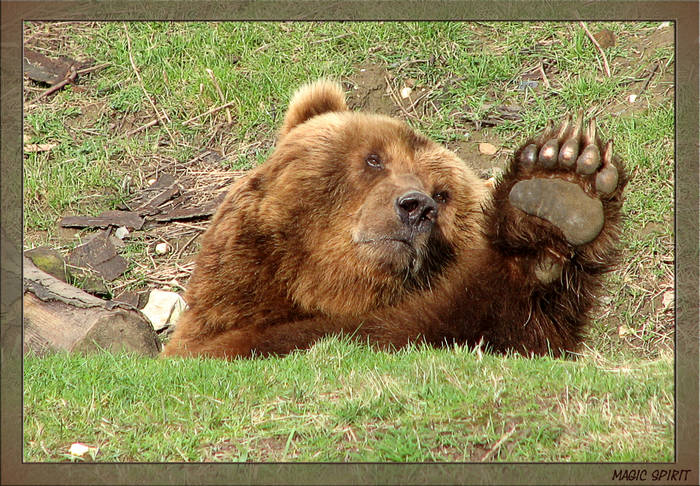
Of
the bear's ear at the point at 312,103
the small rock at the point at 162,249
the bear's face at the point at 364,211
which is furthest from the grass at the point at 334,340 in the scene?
the bear's ear at the point at 312,103

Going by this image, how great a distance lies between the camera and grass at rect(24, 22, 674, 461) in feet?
10.4

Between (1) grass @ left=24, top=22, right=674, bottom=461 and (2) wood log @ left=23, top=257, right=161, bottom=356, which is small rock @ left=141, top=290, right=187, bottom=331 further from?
(2) wood log @ left=23, top=257, right=161, bottom=356

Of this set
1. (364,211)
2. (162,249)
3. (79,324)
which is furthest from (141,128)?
(364,211)

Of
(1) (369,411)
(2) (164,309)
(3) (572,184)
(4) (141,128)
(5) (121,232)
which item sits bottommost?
(2) (164,309)

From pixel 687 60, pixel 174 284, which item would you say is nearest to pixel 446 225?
pixel 687 60

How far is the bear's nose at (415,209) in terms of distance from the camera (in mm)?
4695

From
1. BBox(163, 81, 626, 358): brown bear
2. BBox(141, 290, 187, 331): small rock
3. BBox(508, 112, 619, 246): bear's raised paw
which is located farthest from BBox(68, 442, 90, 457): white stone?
BBox(141, 290, 187, 331): small rock

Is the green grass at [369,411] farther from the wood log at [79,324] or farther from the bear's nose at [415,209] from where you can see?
the wood log at [79,324]

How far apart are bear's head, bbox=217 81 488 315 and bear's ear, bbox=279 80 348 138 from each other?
364 mm

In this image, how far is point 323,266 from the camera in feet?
16.4

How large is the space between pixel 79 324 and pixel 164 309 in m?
2.39

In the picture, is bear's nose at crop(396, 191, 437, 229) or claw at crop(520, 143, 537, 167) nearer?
claw at crop(520, 143, 537, 167)

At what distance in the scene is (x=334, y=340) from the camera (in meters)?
4.41

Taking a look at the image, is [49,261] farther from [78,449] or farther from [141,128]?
[78,449]
